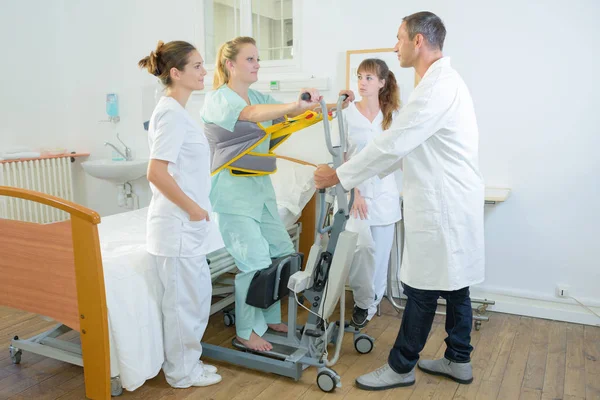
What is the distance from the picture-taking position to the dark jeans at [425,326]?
6.93 ft

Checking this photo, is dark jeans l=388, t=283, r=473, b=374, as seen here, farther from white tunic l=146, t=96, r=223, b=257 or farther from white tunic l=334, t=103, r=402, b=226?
white tunic l=146, t=96, r=223, b=257

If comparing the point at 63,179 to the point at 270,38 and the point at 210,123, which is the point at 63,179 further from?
the point at 210,123

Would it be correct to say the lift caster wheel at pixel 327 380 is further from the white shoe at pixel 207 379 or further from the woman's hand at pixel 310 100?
the woman's hand at pixel 310 100

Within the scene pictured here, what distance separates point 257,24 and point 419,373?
8.35 feet

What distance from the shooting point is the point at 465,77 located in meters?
3.09

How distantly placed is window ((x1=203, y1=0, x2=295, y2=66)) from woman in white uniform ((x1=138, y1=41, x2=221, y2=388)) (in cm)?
165

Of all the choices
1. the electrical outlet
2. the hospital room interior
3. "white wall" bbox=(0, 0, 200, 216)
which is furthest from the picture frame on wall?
the electrical outlet

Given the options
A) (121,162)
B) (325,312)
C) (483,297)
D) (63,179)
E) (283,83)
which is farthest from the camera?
(63,179)

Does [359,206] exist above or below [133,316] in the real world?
above

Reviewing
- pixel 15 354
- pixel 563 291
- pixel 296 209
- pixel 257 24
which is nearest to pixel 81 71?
pixel 257 24

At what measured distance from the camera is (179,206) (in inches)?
79.5

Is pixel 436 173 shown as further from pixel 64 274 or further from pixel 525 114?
pixel 64 274

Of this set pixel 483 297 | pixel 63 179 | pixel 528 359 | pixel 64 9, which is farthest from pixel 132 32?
pixel 528 359

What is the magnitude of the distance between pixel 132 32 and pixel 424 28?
2795mm
